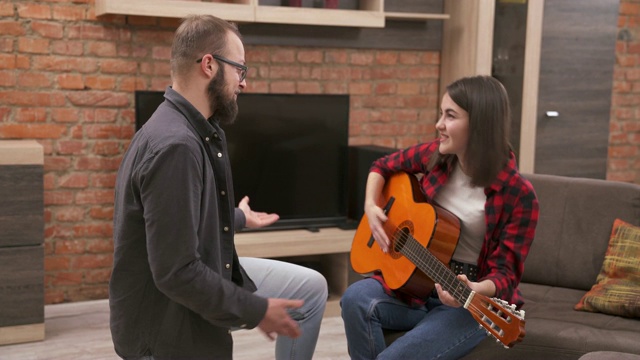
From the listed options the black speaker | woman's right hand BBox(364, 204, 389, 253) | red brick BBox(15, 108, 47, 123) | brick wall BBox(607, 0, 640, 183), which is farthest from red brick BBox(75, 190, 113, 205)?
brick wall BBox(607, 0, 640, 183)

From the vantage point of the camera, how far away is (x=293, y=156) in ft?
13.7

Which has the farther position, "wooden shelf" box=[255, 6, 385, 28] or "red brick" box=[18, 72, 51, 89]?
"wooden shelf" box=[255, 6, 385, 28]

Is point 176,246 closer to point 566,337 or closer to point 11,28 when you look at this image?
point 566,337

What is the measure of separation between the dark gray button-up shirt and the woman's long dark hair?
0.83 m

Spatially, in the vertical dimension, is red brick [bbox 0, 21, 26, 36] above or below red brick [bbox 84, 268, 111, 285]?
above

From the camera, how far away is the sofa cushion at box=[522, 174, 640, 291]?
3.08 meters

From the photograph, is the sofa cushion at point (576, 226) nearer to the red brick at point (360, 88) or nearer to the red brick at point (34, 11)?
the red brick at point (360, 88)

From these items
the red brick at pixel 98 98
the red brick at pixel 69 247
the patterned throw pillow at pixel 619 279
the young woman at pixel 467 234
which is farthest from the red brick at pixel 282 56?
the patterned throw pillow at pixel 619 279

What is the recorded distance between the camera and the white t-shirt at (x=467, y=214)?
256 centimetres

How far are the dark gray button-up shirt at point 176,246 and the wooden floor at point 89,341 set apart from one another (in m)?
1.46

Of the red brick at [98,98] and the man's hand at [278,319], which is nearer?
the man's hand at [278,319]

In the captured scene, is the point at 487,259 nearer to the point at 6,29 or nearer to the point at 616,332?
the point at 616,332

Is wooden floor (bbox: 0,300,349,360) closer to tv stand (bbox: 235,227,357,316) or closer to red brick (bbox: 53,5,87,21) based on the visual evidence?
tv stand (bbox: 235,227,357,316)

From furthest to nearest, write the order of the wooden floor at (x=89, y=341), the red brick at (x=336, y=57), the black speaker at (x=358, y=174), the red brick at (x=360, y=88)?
the red brick at (x=360, y=88)
the red brick at (x=336, y=57)
the black speaker at (x=358, y=174)
the wooden floor at (x=89, y=341)
